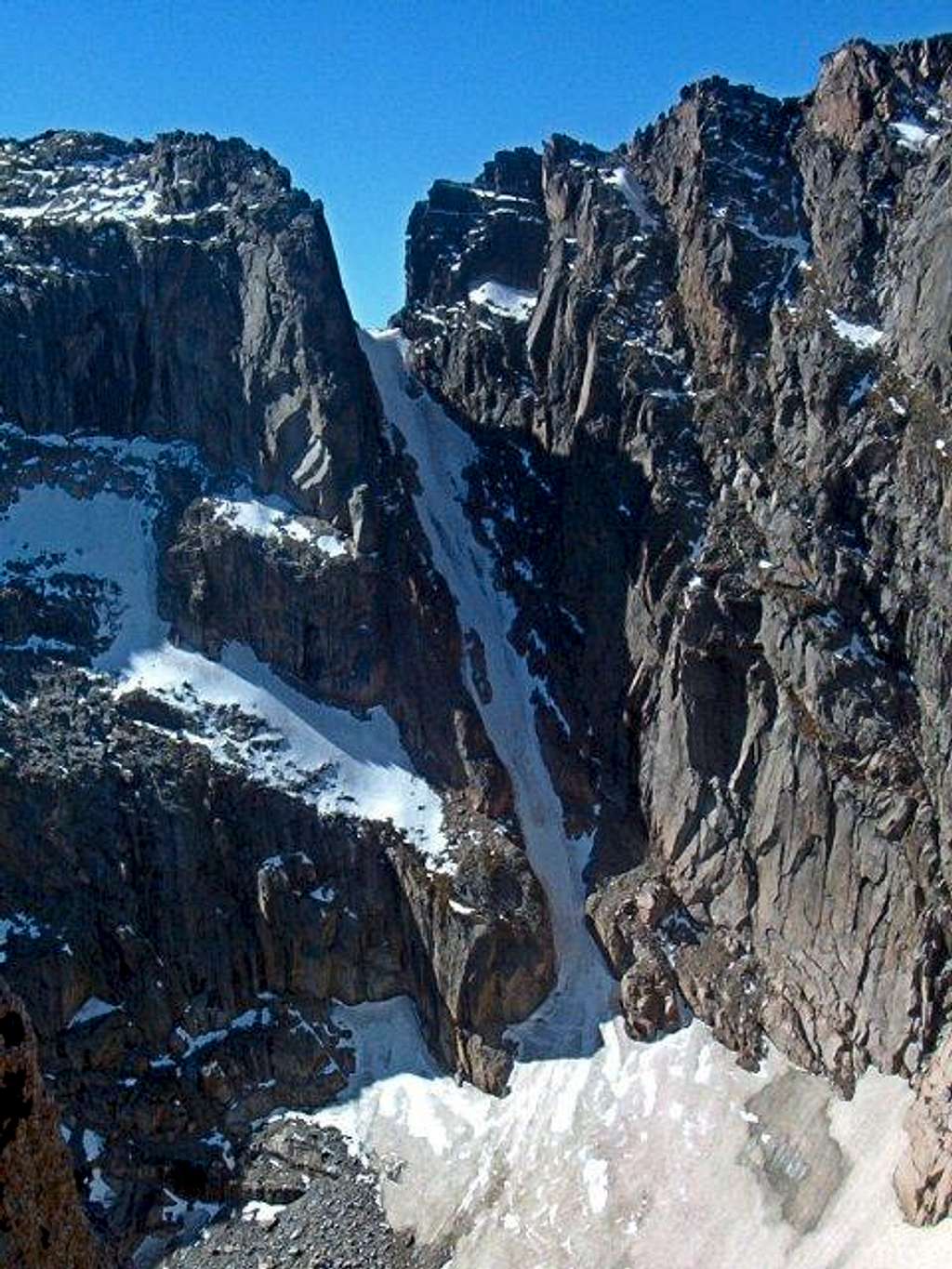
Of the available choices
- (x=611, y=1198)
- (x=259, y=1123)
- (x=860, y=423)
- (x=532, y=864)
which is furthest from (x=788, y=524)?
(x=259, y=1123)

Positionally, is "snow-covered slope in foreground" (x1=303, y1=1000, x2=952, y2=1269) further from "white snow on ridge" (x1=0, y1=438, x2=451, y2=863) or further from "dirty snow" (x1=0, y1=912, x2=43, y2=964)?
"dirty snow" (x1=0, y1=912, x2=43, y2=964)

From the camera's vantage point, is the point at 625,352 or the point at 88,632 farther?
the point at 625,352

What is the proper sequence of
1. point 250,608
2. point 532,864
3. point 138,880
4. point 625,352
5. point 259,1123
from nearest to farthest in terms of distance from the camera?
point 259,1123 → point 138,880 → point 532,864 → point 250,608 → point 625,352

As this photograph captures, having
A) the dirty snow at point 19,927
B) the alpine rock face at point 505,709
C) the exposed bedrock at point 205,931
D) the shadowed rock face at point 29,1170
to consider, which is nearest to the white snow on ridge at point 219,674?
the alpine rock face at point 505,709

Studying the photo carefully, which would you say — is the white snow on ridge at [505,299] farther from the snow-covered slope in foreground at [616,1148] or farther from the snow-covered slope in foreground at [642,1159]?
the snow-covered slope in foreground at [642,1159]

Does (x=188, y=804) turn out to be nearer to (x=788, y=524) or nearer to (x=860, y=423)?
(x=788, y=524)

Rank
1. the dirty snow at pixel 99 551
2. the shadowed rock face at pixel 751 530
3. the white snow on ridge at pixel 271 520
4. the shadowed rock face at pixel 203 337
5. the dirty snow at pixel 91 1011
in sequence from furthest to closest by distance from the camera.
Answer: the shadowed rock face at pixel 203 337
the white snow on ridge at pixel 271 520
the dirty snow at pixel 99 551
the dirty snow at pixel 91 1011
the shadowed rock face at pixel 751 530
